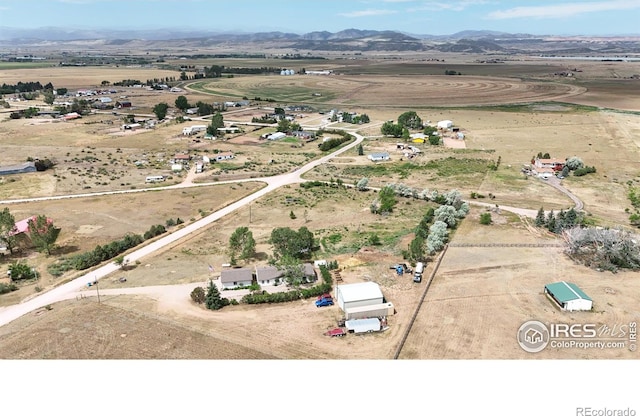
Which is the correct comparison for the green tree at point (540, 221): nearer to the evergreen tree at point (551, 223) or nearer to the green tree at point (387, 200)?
the evergreen tree at point (551, 223)

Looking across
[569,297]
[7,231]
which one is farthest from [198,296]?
[569,297]

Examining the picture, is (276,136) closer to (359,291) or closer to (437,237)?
(437,237)

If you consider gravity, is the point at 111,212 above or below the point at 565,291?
below

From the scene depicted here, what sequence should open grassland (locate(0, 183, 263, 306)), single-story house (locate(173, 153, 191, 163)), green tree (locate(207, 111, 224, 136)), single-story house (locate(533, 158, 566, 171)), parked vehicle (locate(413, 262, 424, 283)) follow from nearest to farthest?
1. parked vehicle (locate(413, 262, 424, 283))
2. open grassland (locate(0, 183, 263, 306))
3. single-story house (locate(533, 158, 566, 171))
4. single-story house (locate(173, 153, 191, 163))
5. green tree (locate(207, 111, 224, 136))

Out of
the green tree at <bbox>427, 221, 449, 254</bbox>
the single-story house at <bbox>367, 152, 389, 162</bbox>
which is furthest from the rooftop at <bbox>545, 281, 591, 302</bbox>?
the single-story house at <bbox>367, 152, 389, 162</bbox>

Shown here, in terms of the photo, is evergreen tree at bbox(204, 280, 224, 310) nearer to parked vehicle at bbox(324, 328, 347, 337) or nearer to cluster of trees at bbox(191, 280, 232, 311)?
cluster of trees at bbox(191, 280, 232, 311)

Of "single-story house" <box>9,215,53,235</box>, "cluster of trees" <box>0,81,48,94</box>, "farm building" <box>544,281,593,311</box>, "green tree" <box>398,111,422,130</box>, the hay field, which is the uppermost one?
the hay field

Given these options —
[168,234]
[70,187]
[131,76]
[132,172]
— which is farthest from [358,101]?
[131,76]
